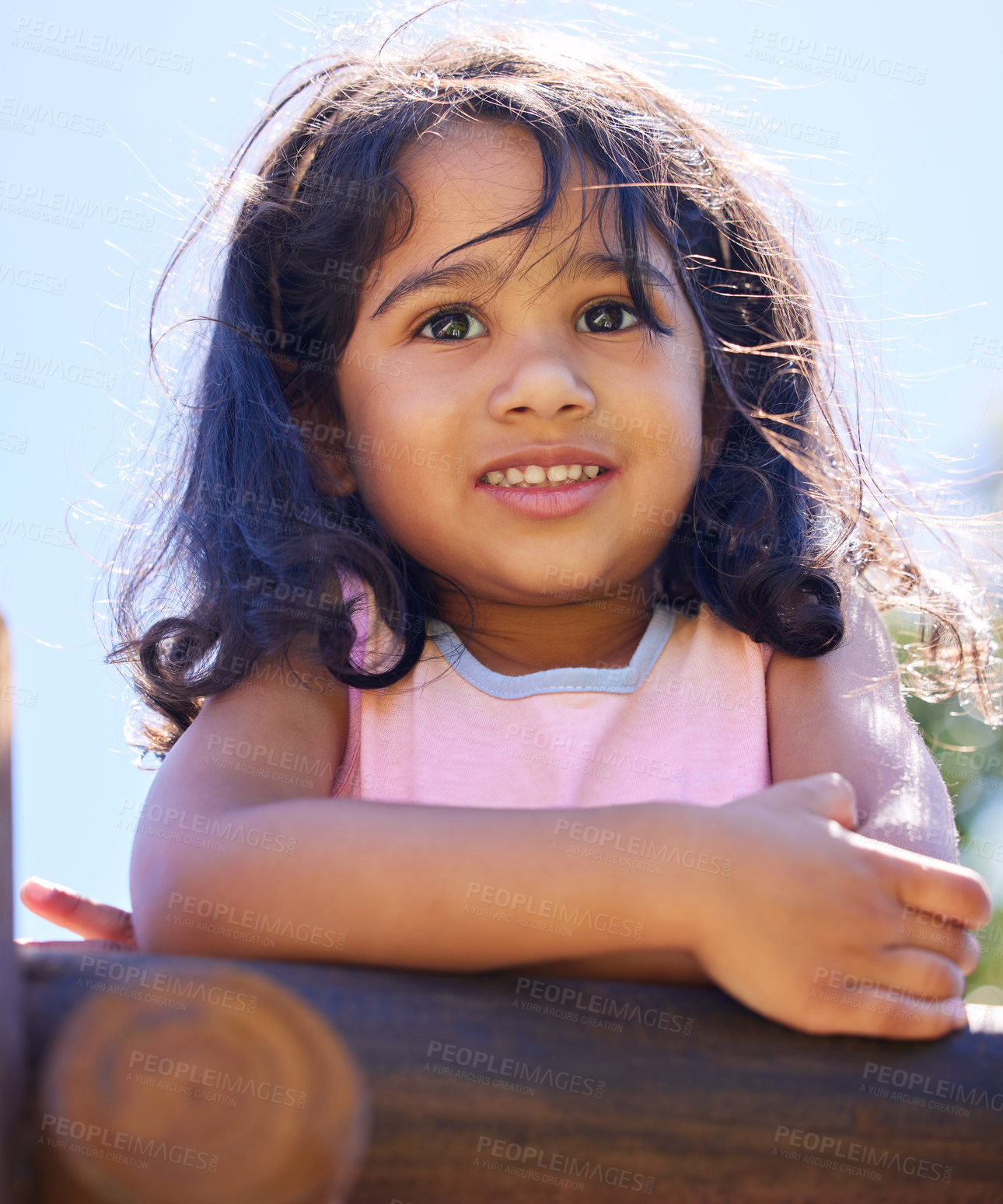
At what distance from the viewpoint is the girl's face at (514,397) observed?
6.52 feet

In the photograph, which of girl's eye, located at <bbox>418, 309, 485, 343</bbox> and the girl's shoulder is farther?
girl's eye, located at <bbox>418, 309, 485, 343</bbox>

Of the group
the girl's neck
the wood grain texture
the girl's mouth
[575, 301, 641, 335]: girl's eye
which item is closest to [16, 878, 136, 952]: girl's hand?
the girl's neck

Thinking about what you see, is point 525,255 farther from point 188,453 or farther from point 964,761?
point 964,761

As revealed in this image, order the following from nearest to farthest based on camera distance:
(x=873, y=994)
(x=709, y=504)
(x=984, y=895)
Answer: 1. (x=873, y=994)
2. (x=984, y=895)
3. (x=709, y=504)

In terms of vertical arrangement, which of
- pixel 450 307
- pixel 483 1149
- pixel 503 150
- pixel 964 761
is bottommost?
pixel 964 761

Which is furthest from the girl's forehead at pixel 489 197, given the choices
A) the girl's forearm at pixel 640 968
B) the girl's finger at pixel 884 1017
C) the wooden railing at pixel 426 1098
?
the wooden railing at pixel 426 1098

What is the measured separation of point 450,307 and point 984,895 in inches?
53.1

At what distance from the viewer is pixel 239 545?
2.17 metres

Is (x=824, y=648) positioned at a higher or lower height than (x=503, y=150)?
lower

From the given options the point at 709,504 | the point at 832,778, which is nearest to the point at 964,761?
the point at 709,504

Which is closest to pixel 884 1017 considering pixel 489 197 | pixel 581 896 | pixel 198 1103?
pixel 581 896

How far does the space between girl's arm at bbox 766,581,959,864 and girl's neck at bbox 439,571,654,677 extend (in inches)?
13.1

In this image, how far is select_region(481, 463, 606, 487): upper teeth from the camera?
201cm

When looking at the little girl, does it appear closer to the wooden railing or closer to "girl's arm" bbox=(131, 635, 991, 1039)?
"girl's arm" bbox=(131, 635, 991, 1039)
